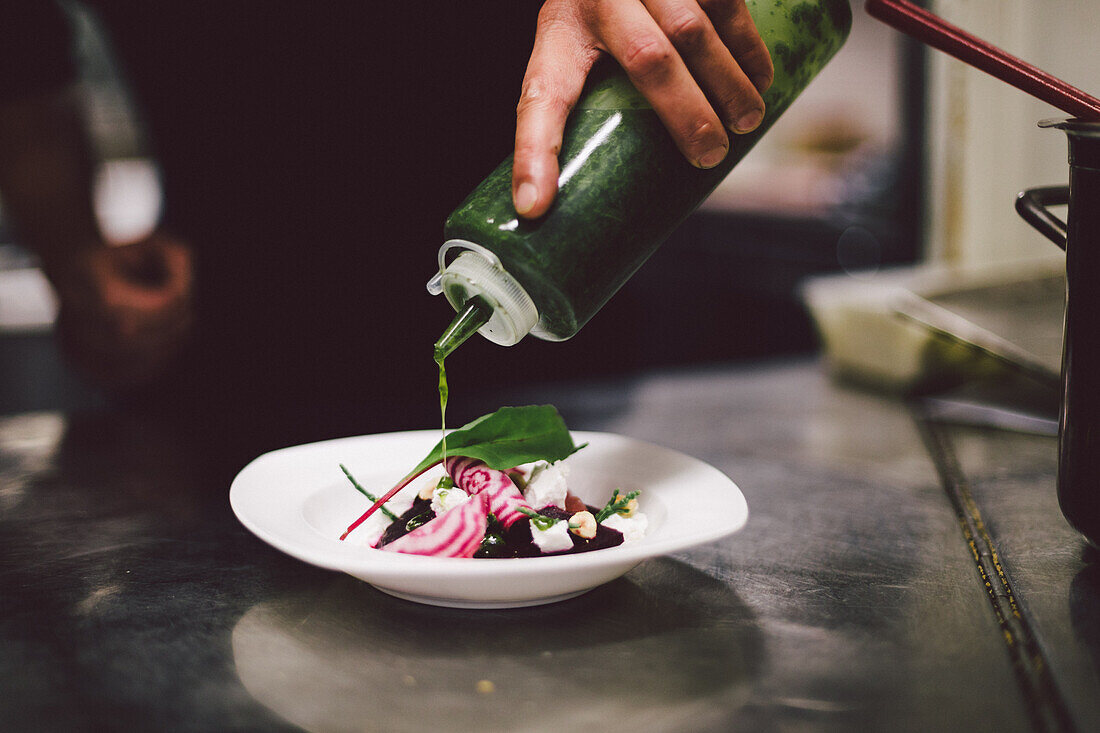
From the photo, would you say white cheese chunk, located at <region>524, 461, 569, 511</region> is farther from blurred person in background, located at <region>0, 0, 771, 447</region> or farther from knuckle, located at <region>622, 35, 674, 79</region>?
blurred person in background, located at <region>0, 0, 771, 447</region>

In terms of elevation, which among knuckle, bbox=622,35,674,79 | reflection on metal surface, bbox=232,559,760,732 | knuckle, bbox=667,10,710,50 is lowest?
reflection on metal surface, bbox=232,559,760,732

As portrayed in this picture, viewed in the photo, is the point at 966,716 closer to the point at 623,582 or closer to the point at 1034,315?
the point at 623,582

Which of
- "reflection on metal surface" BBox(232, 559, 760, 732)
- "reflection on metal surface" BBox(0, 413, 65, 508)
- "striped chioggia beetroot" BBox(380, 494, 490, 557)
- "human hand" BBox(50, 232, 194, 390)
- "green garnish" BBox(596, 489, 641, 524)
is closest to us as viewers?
"reflection on metal surface" BBox(232, 559, 760, 732)

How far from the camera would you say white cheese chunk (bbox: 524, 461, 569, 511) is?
2.66ft

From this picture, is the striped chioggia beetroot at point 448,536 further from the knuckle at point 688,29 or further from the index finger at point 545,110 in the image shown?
the knuckle at point 688,29

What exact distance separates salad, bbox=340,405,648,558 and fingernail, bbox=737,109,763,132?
1.01ft

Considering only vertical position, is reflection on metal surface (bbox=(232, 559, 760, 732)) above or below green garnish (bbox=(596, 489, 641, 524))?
below

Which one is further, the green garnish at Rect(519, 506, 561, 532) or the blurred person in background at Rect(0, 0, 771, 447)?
the blurred person in background at Rect(0, 0, 771, 447)

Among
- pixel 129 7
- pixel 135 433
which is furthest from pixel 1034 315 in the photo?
pixel 129 7

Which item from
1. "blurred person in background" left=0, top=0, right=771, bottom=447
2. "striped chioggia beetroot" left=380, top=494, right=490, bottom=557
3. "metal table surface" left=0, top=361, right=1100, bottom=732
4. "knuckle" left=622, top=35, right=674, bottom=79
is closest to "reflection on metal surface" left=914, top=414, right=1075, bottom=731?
"metal table surface" left=0, top=361, right=1100, bottom=732

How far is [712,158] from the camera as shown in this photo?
812 mm

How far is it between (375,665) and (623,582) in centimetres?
25

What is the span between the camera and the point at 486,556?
2.41ft

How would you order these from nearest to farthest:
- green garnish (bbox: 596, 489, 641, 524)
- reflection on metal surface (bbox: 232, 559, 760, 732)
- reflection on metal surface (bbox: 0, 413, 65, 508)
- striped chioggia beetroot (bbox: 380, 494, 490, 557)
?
reflection on metal surface (bbox: 232, 559, 760, 732) < striped chioggia beetroot (bbox: 380, 494, 490, 557) < green garnish (bbox: 596, 489, 641, 524) < reflection on metal surface (bbox: 0, 413, 65, 508)
